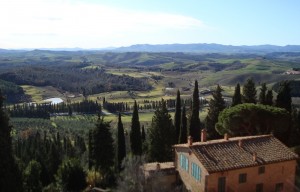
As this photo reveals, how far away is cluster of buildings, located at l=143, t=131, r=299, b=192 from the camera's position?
37.1 m

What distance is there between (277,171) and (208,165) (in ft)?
26.4

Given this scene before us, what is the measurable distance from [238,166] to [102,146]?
20.7 m

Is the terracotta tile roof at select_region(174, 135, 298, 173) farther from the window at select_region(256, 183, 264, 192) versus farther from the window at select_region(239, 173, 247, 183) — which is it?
the window at select_region(256, 183, 264, 192)

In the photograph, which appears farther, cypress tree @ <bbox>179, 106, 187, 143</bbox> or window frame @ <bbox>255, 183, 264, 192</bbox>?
cypress tree @ <bbox>179, 106, 187, 143</bbox>

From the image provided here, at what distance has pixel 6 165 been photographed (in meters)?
32.4

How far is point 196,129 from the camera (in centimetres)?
6109

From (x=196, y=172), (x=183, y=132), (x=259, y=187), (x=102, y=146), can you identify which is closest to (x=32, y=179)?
(x=102, y=146)

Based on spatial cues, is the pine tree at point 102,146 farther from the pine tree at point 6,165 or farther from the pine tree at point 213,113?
the pine tree at point 6,165

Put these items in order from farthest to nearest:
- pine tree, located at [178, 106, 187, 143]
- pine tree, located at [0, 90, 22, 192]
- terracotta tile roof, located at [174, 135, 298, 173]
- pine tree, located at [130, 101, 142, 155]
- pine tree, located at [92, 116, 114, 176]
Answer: pine tree, located at [178, 106, 187, 143] < pine tree, located at [130, 101, 142, 155] < pine tree, located at [92, 116, 114, 176] < terracotta tile roof, located at [174, 135, 298, 173] < pine tree, located at [0, 90, 22, 192]

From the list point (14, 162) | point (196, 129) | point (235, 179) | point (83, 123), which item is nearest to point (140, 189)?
point (235, 179)

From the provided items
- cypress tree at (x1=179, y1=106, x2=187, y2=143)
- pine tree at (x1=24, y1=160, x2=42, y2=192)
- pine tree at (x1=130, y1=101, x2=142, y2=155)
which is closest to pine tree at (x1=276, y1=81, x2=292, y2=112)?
cypress tree at (x1=179, y1=106, x2=187, y2=143)

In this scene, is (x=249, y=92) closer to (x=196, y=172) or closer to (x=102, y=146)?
(x=102, y=146)

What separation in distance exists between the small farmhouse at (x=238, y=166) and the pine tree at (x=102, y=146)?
13.2 m

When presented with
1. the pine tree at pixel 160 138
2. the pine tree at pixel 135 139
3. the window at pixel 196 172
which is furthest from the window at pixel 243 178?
the pine tree at pixel 135 139
